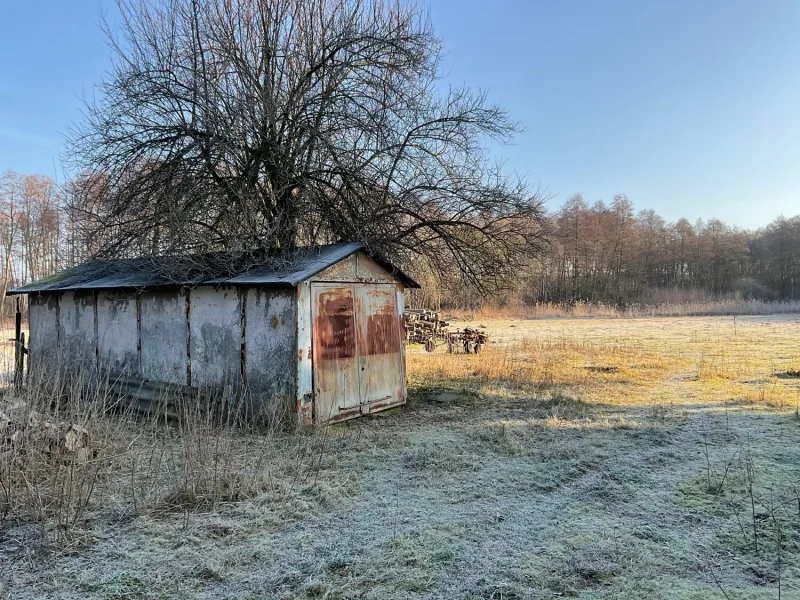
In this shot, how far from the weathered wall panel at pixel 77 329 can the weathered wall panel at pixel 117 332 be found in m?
0.32

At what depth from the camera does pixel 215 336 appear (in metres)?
7.99

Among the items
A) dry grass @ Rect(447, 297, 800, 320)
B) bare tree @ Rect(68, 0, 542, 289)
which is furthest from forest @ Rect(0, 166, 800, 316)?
bare tree @ Rect(68, 0, 542, 289)

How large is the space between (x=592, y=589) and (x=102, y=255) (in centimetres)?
1003

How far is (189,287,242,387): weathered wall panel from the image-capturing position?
25.6 ft

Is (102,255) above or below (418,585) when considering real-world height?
above

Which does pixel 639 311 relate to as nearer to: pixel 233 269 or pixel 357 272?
pixel 357 272

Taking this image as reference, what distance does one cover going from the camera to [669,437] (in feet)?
23.2

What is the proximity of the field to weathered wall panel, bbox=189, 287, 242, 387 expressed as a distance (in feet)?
4.45

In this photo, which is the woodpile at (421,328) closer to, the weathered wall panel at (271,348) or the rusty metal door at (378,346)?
the rusty metal door at (378,346)

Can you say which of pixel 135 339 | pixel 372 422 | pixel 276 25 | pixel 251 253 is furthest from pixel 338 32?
pixel 372 422

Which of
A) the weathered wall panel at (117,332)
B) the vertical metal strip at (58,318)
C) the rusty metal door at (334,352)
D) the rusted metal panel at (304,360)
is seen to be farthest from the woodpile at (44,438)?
the vertical metal strip at (58,318)

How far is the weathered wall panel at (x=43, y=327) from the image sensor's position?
10.6 metres

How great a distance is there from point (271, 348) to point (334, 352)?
1.00m

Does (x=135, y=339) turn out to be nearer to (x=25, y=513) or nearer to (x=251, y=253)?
(x=251, y=253)
